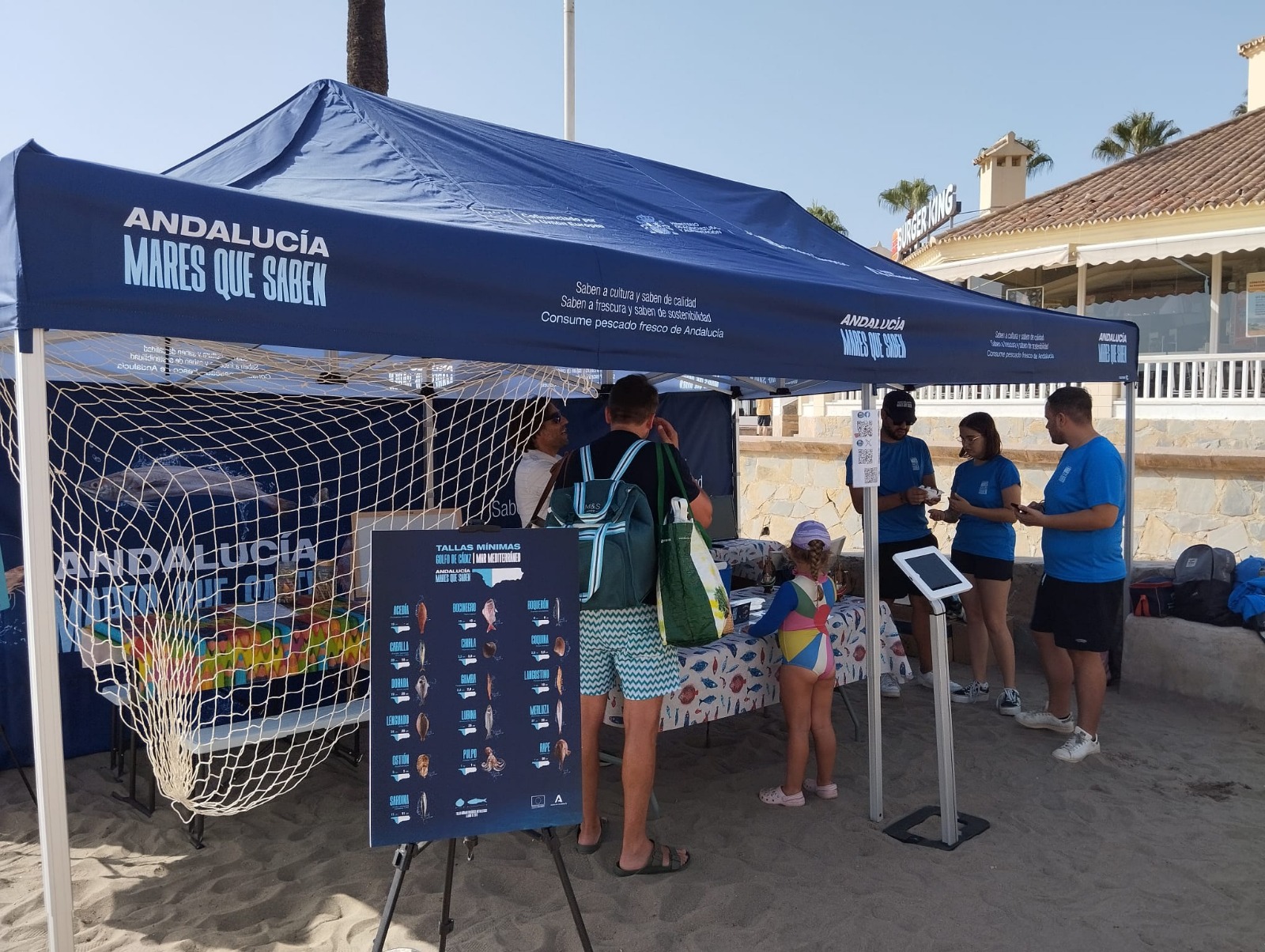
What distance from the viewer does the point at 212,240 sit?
6.43ft

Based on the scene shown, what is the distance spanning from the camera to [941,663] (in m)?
3.22

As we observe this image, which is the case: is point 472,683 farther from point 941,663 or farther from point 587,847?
point 941,663

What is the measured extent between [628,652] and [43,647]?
159cm

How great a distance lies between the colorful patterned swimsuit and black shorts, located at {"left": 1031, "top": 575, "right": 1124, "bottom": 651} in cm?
138

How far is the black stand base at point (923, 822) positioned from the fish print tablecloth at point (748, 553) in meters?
1.80

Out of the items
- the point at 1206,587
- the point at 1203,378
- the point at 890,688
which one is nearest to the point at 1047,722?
the point at 890,688

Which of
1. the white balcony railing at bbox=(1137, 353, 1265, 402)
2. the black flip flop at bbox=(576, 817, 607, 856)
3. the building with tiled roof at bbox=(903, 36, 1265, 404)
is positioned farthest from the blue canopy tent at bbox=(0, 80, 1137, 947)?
the building with tiled roof at bbox=(903, 36, 1265, 404)

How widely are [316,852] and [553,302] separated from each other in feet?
7.17

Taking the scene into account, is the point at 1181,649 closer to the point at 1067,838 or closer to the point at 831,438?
the point at 1067,838

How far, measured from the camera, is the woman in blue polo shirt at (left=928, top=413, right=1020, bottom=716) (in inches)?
182

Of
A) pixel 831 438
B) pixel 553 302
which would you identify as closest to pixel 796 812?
pixel 553 302

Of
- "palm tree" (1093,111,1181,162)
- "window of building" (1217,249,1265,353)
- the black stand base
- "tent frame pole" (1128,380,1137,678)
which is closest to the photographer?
the black stand base

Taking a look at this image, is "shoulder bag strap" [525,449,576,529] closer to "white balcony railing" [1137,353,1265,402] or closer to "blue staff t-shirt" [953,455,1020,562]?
"blue staff t-shirt" [953,455,1020,562]

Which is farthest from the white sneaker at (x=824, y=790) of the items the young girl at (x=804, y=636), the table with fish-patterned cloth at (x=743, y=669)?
the table with fish-patterned cloth at (x=743, y=669)
